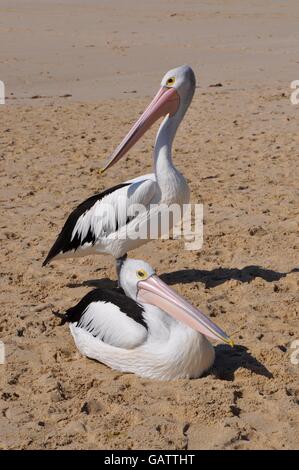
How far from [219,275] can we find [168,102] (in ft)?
3.57

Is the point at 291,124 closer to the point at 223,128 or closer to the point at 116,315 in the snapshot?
the point at 223,128

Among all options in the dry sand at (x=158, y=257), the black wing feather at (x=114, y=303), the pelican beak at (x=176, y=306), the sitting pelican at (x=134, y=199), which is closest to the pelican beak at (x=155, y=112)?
the sitting pelican at (x=134, y=199)

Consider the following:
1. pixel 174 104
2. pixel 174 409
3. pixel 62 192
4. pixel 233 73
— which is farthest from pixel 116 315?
pixel 233 73

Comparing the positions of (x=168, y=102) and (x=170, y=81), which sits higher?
(x=170, y=81)

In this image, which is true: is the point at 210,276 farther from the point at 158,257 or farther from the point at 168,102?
the point at 168,102

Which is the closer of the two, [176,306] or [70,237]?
[176,306]

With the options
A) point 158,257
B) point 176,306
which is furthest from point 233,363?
point 158,257

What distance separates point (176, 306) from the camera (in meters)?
3.43

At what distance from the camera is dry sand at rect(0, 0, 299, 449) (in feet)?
10.5

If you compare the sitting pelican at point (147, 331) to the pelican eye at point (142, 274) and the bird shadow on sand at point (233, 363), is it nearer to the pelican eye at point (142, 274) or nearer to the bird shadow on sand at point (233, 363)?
the pelican eye at point (142, 274)

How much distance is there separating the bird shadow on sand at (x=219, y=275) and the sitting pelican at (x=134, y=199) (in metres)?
0.41

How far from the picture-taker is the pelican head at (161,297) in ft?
10.9

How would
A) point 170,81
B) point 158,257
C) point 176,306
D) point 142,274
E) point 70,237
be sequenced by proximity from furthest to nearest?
point 158,257
point 170,81
point 70,237
point 142,274
point 176,306
